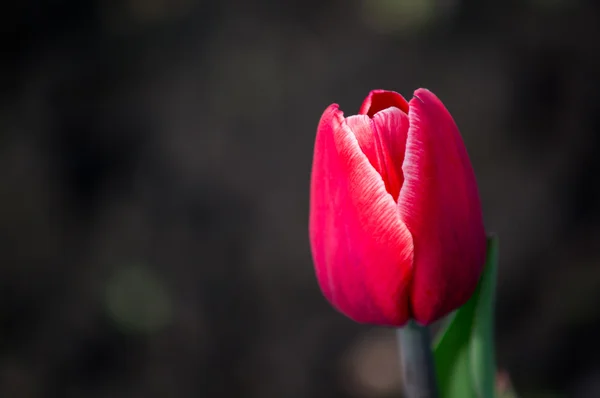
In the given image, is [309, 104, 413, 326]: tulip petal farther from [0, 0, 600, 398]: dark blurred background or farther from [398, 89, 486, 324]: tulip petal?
[0, 0, 600, 398]: dark blurred background

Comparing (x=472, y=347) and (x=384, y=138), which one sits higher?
(x=384, y=138)

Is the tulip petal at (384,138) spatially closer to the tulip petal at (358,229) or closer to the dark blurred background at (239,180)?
the tulip petal at (358,229)

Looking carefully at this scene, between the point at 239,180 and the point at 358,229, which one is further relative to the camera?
the point at 239,180

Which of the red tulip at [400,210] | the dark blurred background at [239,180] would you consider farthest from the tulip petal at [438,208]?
the dark blurred background at [239,180]

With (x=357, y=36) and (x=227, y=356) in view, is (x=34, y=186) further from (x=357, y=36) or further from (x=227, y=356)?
(x=357, y=36)

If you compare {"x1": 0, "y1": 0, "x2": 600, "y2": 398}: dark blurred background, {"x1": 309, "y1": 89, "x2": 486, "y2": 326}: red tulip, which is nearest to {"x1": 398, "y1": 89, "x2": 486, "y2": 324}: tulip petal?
{"x1": 309, "y1": 89, "x2": 486, "y2": 326}: red tulip

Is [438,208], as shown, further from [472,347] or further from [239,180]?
[239,180]

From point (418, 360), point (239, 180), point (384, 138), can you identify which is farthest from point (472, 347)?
point (239, 180)
